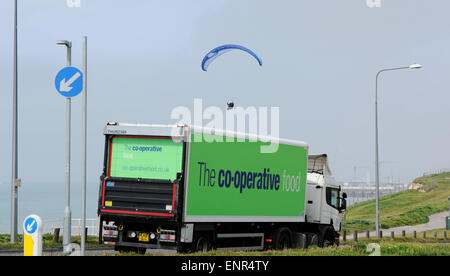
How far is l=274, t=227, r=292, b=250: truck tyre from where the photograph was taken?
22906 mm

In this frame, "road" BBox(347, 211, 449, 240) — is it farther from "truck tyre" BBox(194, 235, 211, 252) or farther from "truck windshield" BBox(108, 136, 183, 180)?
"truck windshield" BBox(108, 136, 183, 180)

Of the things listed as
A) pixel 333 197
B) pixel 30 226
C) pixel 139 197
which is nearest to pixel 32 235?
pixel 30 226

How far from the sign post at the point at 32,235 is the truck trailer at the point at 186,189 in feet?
17.3

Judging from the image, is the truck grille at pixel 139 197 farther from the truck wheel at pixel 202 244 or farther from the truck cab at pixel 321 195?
the truck cab at pixel 321 195

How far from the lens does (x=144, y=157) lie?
19.5 meters

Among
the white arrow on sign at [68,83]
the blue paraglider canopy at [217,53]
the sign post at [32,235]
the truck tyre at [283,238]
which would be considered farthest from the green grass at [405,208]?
the sign post at [32,235]

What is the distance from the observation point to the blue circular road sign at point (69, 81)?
1864 cm

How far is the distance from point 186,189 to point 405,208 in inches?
2799

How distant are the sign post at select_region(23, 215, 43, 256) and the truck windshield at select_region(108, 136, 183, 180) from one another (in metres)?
5.56

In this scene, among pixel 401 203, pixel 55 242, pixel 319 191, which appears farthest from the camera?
pixel 401 203

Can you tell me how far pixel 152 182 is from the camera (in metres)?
19.1
